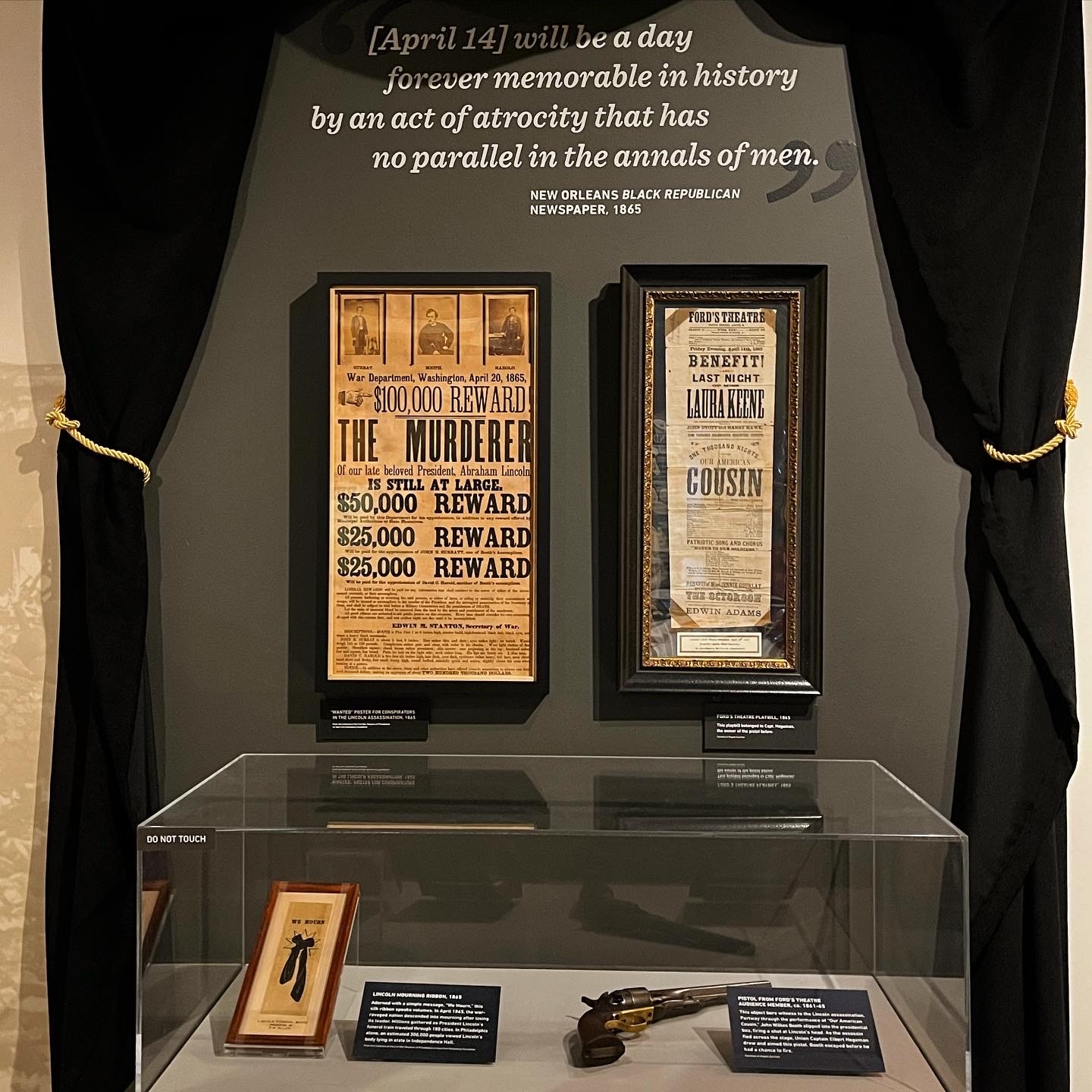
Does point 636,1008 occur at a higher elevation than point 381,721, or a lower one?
lower

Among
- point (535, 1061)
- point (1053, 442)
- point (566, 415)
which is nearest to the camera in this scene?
point (535, 1061)

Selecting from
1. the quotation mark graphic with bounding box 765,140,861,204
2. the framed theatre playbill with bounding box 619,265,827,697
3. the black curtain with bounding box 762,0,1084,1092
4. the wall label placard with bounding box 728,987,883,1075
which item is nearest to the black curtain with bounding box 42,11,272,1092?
the framed theatre playbill with bounding box 619,265,827,697

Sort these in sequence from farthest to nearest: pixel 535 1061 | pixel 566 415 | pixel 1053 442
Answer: pixel 566 415 < pixel 1053 442 < pixel 535 1061

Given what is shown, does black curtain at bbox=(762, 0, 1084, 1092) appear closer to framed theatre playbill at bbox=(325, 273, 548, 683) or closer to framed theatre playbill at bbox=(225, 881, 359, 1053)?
framed theatre playbill at bbox=(325, 273, 548, 683)

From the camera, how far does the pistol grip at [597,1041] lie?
137 cm

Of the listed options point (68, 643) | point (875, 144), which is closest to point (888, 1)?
point (875, 144)

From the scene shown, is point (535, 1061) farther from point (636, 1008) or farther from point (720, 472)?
point (720, 472)

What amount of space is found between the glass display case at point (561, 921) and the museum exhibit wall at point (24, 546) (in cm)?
64

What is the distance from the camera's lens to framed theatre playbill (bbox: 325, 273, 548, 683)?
184cm

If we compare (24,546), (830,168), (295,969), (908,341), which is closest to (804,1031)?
(295,969)

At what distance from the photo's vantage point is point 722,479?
1831mm

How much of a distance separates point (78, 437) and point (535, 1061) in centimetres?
121

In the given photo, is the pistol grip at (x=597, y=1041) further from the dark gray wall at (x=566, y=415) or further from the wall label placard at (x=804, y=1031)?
the dark gray wall at (x=566, y=415)

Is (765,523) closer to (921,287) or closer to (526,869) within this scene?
(921,287)
